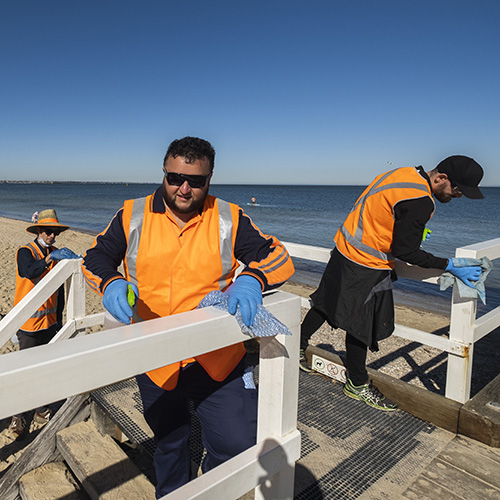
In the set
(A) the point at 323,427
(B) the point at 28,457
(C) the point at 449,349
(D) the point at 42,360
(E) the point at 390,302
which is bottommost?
(B) the point at 28,457

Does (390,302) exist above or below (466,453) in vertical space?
above

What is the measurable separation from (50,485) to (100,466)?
22.0 inches

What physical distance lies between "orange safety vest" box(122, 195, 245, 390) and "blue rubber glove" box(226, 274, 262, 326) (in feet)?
1.57

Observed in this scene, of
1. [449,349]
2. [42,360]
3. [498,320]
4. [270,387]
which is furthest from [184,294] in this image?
[498,320]

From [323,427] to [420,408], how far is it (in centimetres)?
67

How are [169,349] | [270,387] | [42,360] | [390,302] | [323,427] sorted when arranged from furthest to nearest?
[390,302] < [323,427] < [270,387] < [169,349] < [42,360]

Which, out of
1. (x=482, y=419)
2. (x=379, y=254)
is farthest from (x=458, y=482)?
(x=379, y=254)

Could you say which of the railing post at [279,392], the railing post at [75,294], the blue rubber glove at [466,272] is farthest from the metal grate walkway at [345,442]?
the blue rubber glove at [466,272]

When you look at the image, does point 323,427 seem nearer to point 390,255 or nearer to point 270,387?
point 390,255

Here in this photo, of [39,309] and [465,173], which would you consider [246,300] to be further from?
[39,309]

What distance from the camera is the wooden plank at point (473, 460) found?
7.10 ft

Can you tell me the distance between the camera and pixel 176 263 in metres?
1.87

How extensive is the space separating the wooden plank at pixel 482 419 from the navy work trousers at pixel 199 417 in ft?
4.64

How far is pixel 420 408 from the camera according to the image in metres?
2.77
